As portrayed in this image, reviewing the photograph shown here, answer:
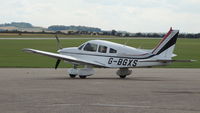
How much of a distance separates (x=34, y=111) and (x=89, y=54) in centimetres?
1340

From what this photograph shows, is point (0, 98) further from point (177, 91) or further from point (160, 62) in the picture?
point (160, 62)

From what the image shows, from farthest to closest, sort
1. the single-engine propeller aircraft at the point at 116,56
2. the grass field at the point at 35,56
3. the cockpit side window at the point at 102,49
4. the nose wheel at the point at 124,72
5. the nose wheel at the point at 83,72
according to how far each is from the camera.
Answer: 1. the grass field at the point at 35,56
2. the nose wheel at the point at 124,72
3. the cockpit side window at the point at 102,49
4. the nose wheel at the point at 83,72
5. the single-engine propeller aircraft at the point at 116,56

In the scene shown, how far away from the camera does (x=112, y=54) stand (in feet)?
83.1

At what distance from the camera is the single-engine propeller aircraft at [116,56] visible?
24.7 meters

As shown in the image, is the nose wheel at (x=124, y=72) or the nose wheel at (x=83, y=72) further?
the nose wheel at (x=124, y=72)

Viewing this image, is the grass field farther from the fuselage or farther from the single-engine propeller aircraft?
the single-engine propeller aircraft

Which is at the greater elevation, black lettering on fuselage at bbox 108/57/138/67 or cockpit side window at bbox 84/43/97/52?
cockpit side window at bbox 84/43/97/52

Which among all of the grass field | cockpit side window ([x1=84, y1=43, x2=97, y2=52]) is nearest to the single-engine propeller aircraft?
cockpit side window ([x1=84, y1=43, x2=97, y2=52])

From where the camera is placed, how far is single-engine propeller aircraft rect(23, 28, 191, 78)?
2466cm

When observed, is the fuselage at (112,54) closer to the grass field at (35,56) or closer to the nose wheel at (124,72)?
the nose wheel at (124,72)

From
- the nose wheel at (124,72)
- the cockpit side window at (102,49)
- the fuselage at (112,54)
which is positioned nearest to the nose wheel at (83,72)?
the fuselage at (112,54)

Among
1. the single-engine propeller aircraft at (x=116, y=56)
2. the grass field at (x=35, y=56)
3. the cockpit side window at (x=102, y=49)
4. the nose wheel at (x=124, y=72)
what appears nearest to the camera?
the single-engine propeller aircraft at (x=116, y=56)

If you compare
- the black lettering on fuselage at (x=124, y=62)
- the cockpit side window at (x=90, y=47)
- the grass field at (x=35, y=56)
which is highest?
the cockpit side window at (x=90, y=47)

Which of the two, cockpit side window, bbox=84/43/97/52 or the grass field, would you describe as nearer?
cockpit side window, bbox=84/43/97/52
